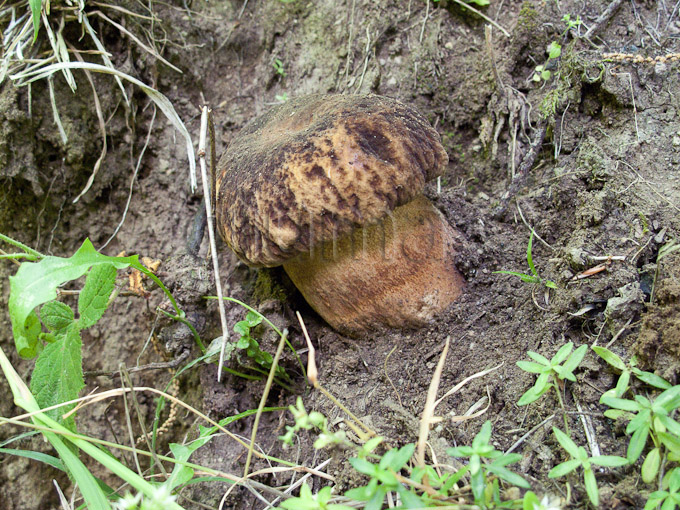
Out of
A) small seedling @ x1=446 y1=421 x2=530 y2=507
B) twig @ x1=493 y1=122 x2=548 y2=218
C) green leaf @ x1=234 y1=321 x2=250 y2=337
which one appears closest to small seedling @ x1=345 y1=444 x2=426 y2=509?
small seedling @ x1=446 y1=421 x2=530 y2=507

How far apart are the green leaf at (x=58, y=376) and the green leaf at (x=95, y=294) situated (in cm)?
7

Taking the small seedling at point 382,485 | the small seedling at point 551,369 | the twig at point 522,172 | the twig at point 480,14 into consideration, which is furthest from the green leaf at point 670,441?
the twig at point 480,14

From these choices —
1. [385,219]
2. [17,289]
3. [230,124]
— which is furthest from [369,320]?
[230,124]

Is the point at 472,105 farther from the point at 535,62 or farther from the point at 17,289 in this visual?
the point at 17,289

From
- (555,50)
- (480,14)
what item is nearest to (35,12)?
(480,14)

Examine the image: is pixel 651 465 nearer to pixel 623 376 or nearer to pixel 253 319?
pixel 623 376

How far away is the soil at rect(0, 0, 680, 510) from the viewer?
5.03ft

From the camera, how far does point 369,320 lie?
1.91 m

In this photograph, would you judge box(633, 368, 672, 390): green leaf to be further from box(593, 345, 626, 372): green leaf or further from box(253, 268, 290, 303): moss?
box(253, 268, 290, 303): moss

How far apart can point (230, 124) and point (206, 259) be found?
830mm

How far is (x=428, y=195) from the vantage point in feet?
6.89

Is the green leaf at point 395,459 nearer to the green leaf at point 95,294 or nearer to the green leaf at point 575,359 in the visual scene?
the green leaf at point 575,359

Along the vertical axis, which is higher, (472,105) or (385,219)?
(472,105)

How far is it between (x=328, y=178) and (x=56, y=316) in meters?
1.00
